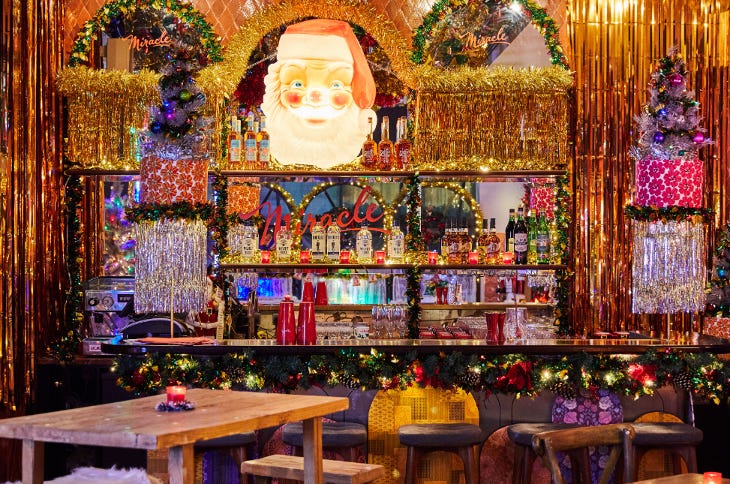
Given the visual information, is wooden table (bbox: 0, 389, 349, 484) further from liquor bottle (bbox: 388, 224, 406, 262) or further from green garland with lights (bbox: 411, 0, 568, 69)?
green garland with lights (bbox: 411, 0, 568, 69)

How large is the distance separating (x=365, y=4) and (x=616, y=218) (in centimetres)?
220

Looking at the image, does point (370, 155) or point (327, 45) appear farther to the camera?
point (327, 45)

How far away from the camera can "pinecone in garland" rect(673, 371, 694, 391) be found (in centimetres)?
502

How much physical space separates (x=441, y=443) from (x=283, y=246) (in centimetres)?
239

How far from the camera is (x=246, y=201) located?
6.84 meters

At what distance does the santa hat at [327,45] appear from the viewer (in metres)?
6.83

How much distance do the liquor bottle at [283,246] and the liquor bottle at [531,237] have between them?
1589mm

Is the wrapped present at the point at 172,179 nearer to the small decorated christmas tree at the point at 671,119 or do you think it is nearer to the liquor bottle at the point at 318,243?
the liquor bottle at the point at 318,243

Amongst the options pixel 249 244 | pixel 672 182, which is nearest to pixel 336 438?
pixel 249 244

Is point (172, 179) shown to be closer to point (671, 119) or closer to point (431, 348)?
point (431, 348)

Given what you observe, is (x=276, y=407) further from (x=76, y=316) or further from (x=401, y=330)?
(x=76, y=316)

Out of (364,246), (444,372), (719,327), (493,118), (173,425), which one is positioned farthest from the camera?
(364,246)

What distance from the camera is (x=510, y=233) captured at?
22.5 feet

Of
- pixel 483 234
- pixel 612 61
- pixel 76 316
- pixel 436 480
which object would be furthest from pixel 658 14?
pixel 76 316
